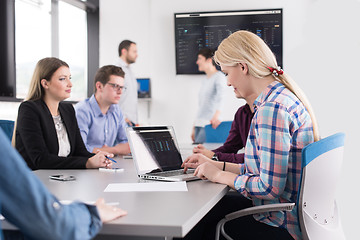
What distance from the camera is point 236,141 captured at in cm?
301

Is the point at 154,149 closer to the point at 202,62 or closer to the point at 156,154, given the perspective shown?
the point at 156,154

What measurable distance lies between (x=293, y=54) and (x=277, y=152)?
4.77 m

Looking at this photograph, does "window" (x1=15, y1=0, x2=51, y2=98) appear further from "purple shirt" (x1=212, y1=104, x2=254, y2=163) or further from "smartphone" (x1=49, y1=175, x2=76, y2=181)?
"smartphone" (x1=49, y1=175, x2=76, y2=181)

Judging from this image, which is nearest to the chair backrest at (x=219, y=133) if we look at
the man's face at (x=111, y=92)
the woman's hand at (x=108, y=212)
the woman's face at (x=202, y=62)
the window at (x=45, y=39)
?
the man's face at (x=111, y=92)

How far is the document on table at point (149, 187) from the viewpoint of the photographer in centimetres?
163

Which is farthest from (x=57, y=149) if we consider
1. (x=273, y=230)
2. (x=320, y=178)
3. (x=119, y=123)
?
(x=320, y=178)

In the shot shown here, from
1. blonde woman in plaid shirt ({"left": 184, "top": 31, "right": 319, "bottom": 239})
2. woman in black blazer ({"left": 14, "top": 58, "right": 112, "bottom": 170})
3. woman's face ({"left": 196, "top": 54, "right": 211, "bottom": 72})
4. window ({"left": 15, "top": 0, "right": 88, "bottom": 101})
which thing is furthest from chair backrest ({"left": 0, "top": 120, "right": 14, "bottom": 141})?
woman's face ({"left": 196, "top": 54, "right": 211, "bottom": 72})

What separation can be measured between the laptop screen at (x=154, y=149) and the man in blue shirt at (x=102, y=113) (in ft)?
3.82

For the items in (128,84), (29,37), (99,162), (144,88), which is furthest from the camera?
(144,88)

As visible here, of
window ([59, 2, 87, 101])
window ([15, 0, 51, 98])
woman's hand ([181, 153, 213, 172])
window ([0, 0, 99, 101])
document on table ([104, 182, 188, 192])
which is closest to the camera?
document on table ([104, 182, 188, 192])

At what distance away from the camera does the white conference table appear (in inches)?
43.6

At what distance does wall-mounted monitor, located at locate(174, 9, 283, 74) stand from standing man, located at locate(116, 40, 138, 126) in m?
0.86

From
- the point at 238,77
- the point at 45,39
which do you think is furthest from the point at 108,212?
the point at 45,39

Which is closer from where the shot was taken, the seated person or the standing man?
the seated person
